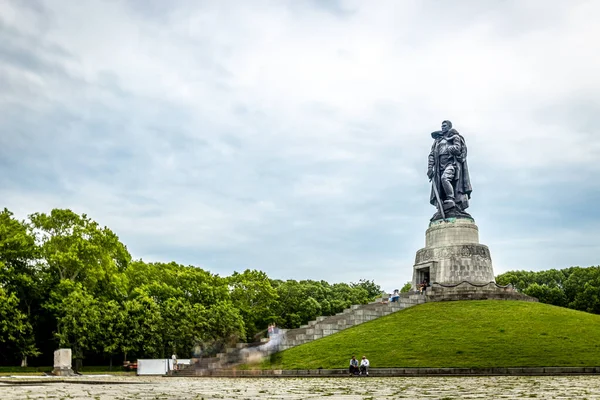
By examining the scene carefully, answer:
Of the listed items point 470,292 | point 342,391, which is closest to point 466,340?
point 470,292

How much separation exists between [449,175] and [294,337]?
2048 cm

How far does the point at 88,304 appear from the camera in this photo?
50.4 m

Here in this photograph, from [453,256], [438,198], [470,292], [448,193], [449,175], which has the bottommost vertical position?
[470,292]

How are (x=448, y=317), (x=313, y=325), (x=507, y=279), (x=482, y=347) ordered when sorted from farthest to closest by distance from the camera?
(x=507, y=279) → (x=313, y=325) → (x=448, y=317) → (x=482, y=347)

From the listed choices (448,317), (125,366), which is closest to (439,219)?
(448,317)

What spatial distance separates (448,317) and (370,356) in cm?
817

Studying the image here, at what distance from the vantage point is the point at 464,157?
52.9m

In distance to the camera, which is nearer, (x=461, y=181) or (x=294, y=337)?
(x=294, y=337)

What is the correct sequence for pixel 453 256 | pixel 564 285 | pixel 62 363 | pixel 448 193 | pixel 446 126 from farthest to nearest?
pixel 564 285
pixel 446 126
pixel 448 193
pixel 453 256
pixel 62 363

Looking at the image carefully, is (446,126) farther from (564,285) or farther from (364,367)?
(364,367)

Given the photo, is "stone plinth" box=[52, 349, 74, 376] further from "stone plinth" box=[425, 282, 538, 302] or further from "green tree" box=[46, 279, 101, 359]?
"stone plinth" box=[425, 282, 538, 302]

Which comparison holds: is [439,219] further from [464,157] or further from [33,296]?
[33,296]

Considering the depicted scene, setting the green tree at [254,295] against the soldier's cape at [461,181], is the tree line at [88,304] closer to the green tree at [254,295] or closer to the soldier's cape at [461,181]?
the green tree at [254,295]

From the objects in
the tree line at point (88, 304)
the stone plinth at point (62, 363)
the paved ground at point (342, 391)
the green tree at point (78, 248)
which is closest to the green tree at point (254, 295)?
the tree line at point (88, 304)
